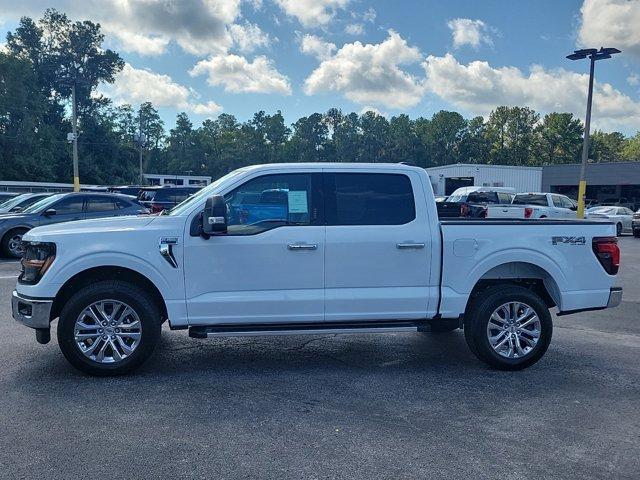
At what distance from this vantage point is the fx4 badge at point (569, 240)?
5558 mm

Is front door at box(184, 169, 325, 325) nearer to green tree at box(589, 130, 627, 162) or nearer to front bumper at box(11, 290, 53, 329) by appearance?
front bumper at box(11, 290, 53, 329)

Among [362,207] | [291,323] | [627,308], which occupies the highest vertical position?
[362,207]

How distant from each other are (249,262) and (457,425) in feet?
7.48

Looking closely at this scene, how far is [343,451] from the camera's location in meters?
3.69

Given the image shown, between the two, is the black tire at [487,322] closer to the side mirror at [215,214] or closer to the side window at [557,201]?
the side mirror at [215,214]

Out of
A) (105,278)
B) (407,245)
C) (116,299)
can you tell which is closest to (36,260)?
(105,278)

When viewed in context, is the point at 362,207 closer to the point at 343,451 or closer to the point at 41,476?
the point at 343,451

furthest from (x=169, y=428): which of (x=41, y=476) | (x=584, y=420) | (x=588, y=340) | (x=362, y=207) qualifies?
(x=588, y=340)

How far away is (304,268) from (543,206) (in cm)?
2139

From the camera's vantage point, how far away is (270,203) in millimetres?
5227

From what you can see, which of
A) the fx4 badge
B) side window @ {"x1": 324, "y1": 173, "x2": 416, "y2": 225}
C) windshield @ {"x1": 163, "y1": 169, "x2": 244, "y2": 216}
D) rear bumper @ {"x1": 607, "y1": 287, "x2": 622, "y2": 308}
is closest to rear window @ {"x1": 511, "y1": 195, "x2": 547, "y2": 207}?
rear bumper @ {"x1": 607, "y1": 287, "x2": 622, "y2": 308}

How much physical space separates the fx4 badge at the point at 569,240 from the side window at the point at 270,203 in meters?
2.52

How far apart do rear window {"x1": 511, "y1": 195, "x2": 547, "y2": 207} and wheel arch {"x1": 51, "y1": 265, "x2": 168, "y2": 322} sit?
22.2 metres

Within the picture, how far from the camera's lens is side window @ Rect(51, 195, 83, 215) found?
13.2 meters
